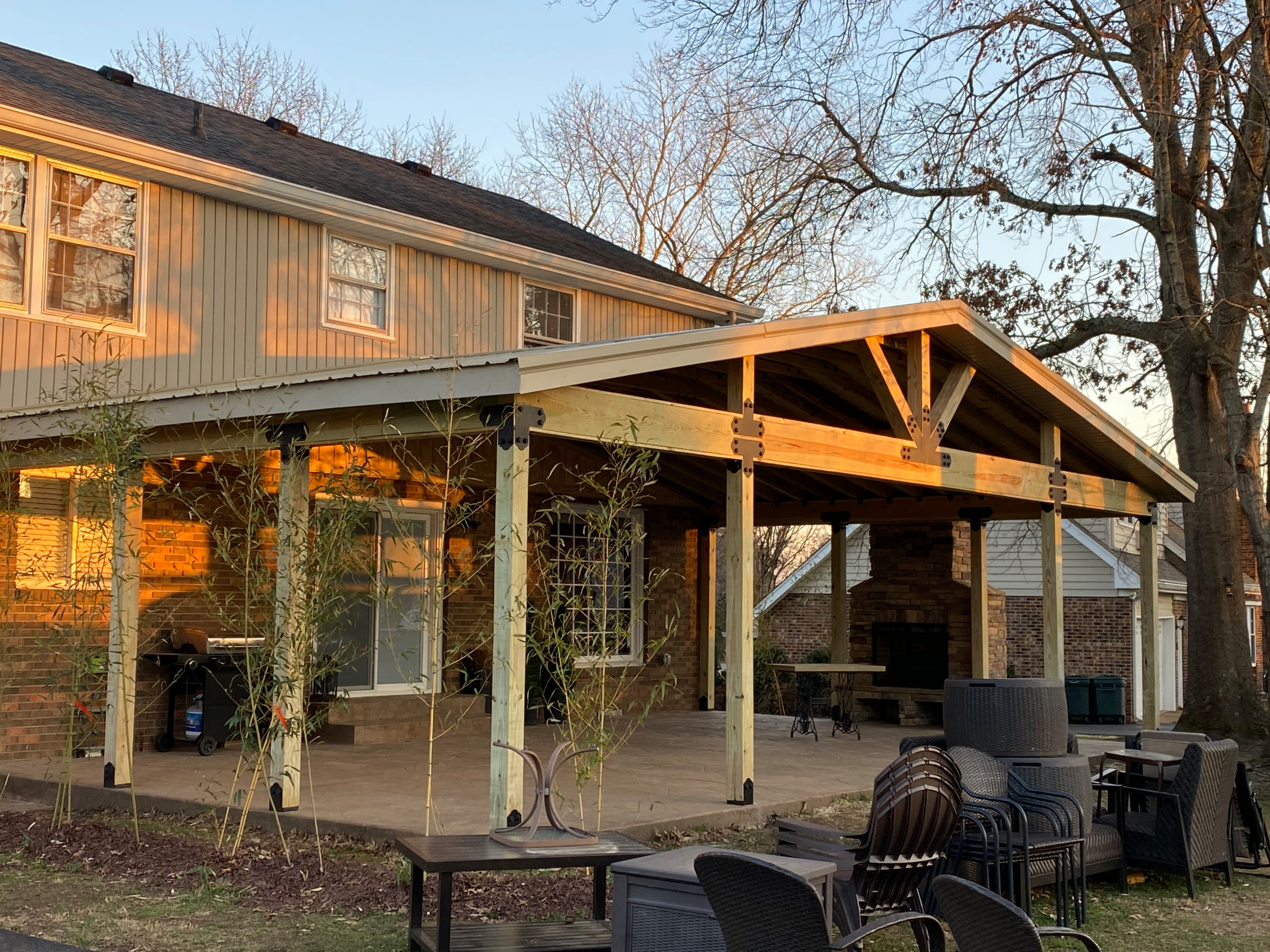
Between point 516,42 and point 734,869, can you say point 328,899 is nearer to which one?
point 734,869

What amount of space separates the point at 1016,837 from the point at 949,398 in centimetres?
510

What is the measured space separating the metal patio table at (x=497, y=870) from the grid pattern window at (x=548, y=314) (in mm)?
10307

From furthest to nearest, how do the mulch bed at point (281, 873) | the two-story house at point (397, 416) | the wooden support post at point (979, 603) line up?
the wooden support post at point (979, 603) < the two-story house at point (397, 416) < the mulch bed at point (281, 873)

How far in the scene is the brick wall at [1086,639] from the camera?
Result: 24.4 m

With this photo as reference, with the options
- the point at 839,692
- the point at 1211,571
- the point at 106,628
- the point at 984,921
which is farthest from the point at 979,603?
the point at 984,921

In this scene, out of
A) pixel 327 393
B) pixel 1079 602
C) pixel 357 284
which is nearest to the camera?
pixel 327 393

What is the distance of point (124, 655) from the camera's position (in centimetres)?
891

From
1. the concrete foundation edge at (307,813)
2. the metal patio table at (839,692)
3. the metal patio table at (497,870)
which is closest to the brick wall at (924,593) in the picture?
the metal patio table at (839,692)

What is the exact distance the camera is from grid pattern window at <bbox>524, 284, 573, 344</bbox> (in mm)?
15531

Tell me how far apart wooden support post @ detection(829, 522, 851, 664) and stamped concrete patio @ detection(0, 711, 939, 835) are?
2.75 m

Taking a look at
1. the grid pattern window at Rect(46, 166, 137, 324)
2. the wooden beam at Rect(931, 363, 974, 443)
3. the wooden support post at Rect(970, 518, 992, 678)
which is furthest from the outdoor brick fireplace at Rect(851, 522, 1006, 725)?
the grid pattern window at Rect(46, 166, 137, 324)

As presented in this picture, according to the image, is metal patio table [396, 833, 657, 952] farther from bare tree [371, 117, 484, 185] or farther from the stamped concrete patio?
bare tree [371, 117, 484, 185]

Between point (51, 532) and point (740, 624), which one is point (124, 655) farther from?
point (740, 624)

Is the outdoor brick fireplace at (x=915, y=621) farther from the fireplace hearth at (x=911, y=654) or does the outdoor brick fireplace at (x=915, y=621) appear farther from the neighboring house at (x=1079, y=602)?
the neighboring house at (x=1079, y=602)
